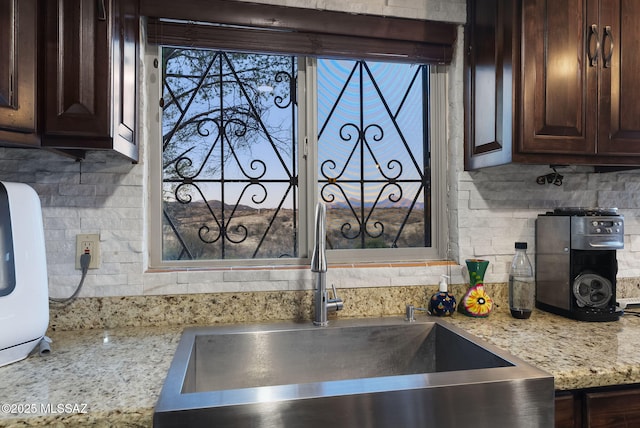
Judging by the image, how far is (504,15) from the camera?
1.45m

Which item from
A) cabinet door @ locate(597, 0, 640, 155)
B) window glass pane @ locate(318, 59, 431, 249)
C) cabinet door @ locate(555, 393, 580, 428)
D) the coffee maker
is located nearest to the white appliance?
window glass pane @ locate(318, 59, 431, 249)

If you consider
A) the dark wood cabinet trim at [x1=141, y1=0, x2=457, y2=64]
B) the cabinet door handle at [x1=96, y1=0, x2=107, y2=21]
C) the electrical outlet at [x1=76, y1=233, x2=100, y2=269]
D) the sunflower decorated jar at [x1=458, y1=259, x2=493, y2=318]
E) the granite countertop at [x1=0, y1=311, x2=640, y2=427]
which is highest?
the dark wood cabinet trim at [x1=141, y1=0, x2=457, y2=64]

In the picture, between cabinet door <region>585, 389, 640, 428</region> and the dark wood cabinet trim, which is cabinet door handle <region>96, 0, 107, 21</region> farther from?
cabinet door <region>585, 389, 640, 428</region>

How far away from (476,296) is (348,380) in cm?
77

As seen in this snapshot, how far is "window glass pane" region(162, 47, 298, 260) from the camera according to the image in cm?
159

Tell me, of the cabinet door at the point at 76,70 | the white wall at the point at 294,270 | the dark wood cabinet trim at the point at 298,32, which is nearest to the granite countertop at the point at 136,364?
the white wall at the point at 294,270

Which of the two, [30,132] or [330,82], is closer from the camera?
[30,132]

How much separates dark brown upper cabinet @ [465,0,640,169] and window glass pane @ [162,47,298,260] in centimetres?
83

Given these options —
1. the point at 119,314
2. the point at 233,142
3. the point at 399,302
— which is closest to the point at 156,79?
the point at 233,142

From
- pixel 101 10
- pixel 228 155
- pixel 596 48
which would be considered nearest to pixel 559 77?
pixel 596 48

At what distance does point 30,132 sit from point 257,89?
82 centimetres

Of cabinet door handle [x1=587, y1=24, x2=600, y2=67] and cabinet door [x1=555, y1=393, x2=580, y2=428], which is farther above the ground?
cabinet door handle [x1=587, y1=24, x2=600, y2=67]

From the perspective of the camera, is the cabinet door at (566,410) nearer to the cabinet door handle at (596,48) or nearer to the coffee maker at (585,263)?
the coffee maker at (585,263)

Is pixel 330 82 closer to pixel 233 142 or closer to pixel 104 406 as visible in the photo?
pixel 233 142
